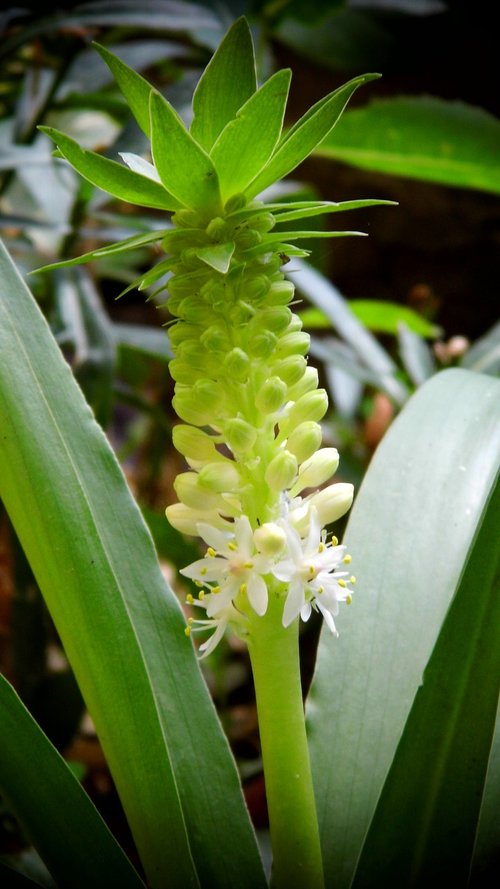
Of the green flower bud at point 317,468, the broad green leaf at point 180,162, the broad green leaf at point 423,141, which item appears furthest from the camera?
the broad green leaf at point 423,141

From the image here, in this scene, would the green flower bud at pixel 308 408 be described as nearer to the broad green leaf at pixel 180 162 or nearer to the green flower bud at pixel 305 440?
the green flower bud at pixel 305 440

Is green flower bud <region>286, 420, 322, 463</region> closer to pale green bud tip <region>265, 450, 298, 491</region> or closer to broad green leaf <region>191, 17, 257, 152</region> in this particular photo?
pale green bud tip <region>265, 450, 298, 491</region>

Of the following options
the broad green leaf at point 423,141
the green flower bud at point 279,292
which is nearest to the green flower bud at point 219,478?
the green flower bud at point 279,292

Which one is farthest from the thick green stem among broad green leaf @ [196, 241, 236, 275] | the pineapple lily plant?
broad green leaf @ [196, 241, 236, 275]

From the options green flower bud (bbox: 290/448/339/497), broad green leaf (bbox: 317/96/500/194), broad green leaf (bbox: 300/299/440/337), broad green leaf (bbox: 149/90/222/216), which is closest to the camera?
broad green leaf (bbox: 149/90/222/216)

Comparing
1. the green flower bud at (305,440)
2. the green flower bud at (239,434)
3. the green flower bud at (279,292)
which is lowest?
the green flower bud at (305,440)

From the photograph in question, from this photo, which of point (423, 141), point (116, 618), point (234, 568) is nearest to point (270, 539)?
point (234, 568)

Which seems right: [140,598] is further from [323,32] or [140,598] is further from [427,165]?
[323,32]
